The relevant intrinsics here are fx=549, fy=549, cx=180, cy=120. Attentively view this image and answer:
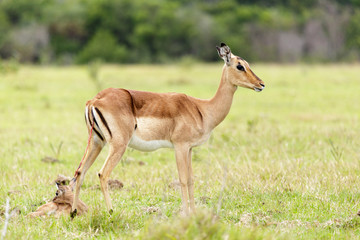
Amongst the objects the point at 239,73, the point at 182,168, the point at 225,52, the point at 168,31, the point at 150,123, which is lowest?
the point at 168,31

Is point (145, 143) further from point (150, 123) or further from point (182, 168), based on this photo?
point (182, 168)

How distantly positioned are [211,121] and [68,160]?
3.38 m

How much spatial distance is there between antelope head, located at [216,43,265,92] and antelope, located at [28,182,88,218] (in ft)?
6.16

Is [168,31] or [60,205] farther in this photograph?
[168,31]

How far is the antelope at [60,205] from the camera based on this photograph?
500 cm

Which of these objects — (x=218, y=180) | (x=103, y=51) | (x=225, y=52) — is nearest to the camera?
(x=225, y=52)

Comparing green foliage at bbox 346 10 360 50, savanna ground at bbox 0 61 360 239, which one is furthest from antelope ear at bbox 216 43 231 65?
green foliage at bbox 346 10 360 50

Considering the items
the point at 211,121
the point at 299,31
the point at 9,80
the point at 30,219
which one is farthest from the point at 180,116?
the point at 299,31

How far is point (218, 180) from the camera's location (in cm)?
629

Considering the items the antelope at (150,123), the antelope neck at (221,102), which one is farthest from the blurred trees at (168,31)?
the antelope at (150,123)

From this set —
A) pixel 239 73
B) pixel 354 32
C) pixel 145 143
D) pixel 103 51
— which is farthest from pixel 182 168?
pixel 354 32

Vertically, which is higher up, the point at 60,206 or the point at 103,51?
the point at 60,206

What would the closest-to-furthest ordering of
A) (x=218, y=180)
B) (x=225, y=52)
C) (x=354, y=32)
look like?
(x=225, y=52) < (x=218, y=180) < (x=354, y=32)

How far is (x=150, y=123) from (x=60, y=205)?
115 centimetres
